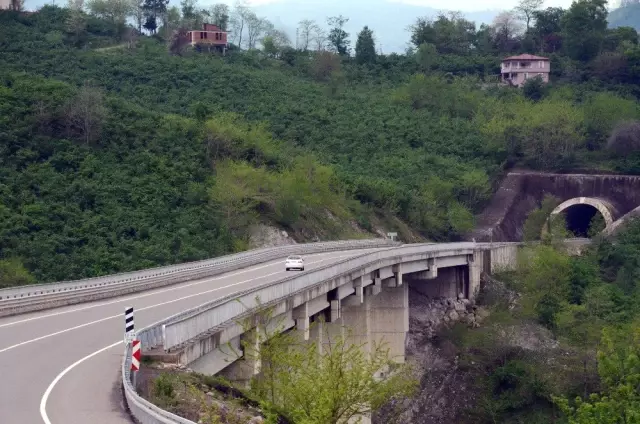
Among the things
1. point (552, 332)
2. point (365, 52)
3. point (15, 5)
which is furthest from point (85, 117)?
point (365, 52)

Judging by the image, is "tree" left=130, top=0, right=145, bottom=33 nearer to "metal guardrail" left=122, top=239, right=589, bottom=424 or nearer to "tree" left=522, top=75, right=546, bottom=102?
"tree" left=522, top=75, right=546, bottom=102

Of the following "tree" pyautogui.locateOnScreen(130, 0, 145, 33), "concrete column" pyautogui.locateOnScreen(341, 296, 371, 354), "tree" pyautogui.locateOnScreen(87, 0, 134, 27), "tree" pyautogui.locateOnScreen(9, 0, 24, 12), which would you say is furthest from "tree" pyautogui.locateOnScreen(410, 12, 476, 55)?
"concrete column" pyautogui.locateOnScreen(341, 296, 371, 354)

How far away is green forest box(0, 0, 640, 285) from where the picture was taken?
6294 centimetres

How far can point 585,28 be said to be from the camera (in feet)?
442

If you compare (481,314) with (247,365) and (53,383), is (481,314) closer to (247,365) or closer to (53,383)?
(247,365)

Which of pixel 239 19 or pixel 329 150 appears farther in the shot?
pixel 239 19

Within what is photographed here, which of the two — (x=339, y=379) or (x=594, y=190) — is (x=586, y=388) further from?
(x=594, y=190)

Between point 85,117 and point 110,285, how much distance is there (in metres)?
33.5

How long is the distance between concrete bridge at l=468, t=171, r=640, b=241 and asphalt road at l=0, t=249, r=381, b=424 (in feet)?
184

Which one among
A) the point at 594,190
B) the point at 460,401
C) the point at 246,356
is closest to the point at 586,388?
the point at 460,401

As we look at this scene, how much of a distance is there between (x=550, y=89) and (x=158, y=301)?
306 feet

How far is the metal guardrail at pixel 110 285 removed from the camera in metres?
34.4

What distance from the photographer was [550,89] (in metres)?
124

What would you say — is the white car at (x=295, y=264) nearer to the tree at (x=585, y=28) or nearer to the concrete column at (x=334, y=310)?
the concrete column at (x=334, y=310)
